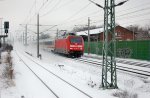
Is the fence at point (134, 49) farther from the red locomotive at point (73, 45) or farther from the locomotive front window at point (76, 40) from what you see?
the locomotive front window at point (76, 40)

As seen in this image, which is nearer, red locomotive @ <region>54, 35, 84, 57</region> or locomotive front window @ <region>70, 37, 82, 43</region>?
red locomotive @ <region>54, 35, 84, 57</region>

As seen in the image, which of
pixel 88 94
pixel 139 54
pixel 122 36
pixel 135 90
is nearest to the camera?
pixel 88 94

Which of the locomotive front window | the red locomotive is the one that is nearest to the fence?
the red locomotive

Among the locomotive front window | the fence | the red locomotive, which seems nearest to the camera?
the fence

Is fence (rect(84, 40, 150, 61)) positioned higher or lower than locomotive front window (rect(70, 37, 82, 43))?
lower

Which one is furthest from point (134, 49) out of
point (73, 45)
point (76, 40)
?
point (73, 45)

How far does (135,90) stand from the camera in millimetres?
12086

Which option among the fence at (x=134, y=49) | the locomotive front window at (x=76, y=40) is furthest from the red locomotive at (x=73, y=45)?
the fence at (x=134, y=49)

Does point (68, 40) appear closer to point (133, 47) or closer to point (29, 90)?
point (133, 47)

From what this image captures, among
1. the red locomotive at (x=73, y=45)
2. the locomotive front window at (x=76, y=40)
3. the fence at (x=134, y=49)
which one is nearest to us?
the fence at (x=134, y=49)

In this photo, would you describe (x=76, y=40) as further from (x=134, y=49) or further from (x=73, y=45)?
(x=134, y=49)

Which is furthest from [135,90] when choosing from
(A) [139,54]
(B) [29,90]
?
(A) [139,54]

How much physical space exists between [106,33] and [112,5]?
4.67 feet

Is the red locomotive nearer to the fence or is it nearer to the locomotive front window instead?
the locomotive front window
